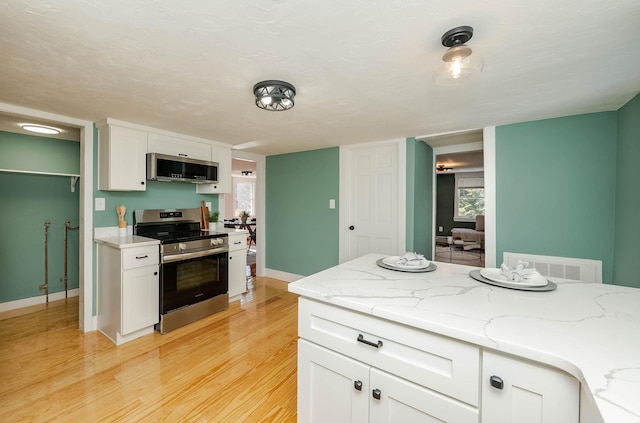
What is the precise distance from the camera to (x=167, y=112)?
2.39 metres

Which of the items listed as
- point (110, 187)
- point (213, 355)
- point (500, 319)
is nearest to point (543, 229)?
point (500, 319)

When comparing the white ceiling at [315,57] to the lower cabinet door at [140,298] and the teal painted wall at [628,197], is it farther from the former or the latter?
the lower cabinet door at [140,298]

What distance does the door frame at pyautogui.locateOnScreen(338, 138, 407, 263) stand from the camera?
11.0ft

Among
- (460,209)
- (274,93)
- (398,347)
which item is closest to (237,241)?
(274,93)

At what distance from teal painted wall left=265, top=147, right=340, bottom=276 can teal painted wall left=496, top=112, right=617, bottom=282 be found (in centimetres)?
203

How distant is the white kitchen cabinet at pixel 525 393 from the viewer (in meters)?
0.74

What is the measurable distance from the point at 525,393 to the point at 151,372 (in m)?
2.33

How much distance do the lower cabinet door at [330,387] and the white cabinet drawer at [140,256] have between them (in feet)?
6.35

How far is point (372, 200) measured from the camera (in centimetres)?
366

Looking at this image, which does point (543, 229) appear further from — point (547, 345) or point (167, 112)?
point (167, 112)

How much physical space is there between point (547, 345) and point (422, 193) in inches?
118

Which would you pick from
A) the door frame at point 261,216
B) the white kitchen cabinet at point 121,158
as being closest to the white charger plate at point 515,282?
the white kitchen cabinet at point 121,158

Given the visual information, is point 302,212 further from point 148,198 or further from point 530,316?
point 530,316

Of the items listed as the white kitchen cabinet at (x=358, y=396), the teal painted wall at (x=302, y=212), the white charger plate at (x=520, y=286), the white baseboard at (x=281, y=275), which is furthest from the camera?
the white baseboard at (x=281, y=275)
